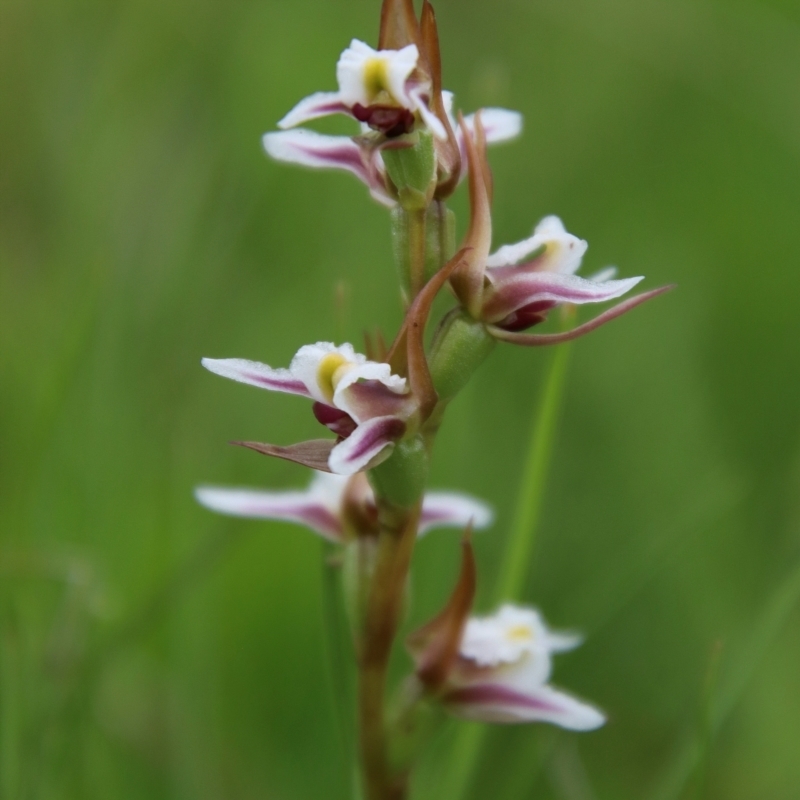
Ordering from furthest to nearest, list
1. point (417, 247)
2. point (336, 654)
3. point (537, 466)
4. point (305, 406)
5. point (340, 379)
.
Answer: point (305, 406), point (537, 466), point (336, 654), point (417, 247), point (340, 379)

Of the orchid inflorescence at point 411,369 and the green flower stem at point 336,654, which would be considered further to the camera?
the green flower stem at point 336,654

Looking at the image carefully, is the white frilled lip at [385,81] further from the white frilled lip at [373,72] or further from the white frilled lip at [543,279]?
the white frilled lip at [543,279]

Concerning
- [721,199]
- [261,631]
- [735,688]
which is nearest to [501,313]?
[735,688]

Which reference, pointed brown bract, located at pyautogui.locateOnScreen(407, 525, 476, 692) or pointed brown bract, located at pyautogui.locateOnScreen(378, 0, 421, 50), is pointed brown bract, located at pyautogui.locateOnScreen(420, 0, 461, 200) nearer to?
pointed brown bract, located at pyautogui.locateOnScreen(378, 0, 421, 50)

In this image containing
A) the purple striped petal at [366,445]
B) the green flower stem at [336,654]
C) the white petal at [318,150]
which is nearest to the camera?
the purple striped petal at [366,445]

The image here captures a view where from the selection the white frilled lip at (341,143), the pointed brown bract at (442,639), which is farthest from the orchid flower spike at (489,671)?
the white frilled lip at (341,143)

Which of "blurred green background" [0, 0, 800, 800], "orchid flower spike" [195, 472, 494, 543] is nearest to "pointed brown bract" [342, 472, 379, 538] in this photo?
"orchid flower spike" [195, 472, 494, 543]

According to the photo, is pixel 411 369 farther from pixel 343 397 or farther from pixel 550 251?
pixel 550 251

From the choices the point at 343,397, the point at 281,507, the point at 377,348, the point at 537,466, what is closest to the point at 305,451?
the point at 343,397
